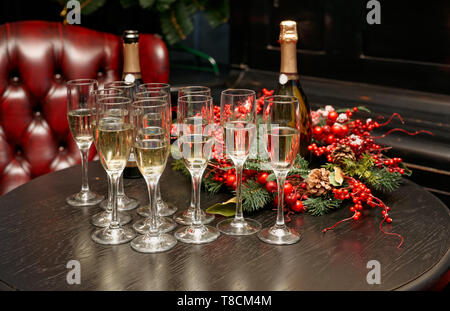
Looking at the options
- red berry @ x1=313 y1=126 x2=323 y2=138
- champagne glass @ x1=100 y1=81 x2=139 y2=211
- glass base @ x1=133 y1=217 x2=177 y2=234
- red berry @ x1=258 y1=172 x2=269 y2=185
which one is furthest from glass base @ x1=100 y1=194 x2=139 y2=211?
red berry @ x1=313 y1=126 x2=323 y2=138

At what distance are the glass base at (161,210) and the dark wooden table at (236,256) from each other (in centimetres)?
4

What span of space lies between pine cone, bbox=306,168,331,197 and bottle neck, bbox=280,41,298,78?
11.1 inches

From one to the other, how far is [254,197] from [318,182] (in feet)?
0.52

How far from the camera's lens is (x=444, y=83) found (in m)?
2.14

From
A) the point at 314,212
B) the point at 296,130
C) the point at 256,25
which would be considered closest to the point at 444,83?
the point at 256,25

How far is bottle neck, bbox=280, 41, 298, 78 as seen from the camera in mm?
1305

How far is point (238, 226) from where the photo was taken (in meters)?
1.16

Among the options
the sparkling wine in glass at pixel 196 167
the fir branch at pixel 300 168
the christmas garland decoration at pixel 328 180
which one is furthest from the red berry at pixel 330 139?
the sparkling wine in glass at pixel 196 167

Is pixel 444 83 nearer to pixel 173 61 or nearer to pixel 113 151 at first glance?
pixel 113 151

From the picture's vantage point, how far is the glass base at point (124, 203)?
4.22 ft

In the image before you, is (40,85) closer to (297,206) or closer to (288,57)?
(288,57)

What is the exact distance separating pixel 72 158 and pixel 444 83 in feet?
5.08

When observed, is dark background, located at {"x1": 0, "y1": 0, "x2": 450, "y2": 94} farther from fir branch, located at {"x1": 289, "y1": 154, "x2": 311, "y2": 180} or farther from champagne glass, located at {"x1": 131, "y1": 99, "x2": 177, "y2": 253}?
champagne glass, located at {"x1": 131, "y1": 99, "x2": 177, "y2": 253}
